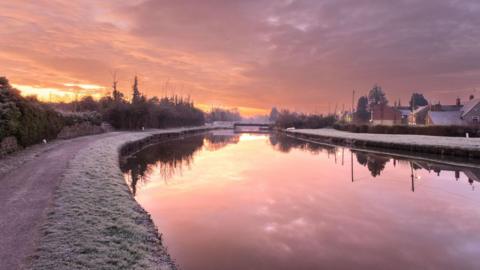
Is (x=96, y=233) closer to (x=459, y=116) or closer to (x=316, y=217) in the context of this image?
(x=316, y=217)

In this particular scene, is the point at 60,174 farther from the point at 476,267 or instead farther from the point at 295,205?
the point at 476,267

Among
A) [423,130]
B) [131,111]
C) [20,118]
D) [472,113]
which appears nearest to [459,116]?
[472,113]

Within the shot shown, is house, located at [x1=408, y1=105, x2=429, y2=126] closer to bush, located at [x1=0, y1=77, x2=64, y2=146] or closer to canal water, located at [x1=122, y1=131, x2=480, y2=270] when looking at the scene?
canal water, located at [x1=122, y1=131, x2=480, y2=270]

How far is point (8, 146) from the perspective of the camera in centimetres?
1888

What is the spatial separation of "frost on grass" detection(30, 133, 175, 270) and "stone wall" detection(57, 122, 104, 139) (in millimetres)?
25217

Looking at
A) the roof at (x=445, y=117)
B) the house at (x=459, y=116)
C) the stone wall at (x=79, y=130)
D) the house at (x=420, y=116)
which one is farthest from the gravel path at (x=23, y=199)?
the house at (x=420, y=116)

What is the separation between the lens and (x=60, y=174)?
1327 centimetres

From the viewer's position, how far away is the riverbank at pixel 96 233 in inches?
229

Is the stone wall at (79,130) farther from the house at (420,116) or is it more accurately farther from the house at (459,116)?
the house at (420,116)

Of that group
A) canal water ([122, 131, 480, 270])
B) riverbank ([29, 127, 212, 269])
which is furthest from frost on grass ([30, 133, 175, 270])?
canal water ([122, 131, 480, 270])

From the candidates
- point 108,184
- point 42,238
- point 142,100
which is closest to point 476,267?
point 42,238

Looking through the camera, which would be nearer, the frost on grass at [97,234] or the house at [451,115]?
the frost on grass at [97,234]

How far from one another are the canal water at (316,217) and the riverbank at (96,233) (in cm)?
98

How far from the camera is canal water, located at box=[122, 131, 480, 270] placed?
773 cm
